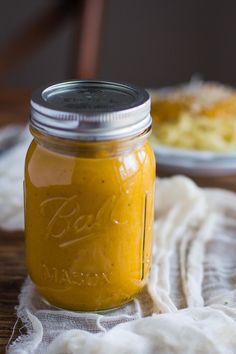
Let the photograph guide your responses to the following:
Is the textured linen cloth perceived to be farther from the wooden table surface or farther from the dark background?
the dark background

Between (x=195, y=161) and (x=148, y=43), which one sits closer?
(x=195, y=161)

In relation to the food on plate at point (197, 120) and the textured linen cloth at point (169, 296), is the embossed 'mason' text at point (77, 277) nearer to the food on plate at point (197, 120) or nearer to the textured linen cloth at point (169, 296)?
the textured linen cloth at point (169, 296)

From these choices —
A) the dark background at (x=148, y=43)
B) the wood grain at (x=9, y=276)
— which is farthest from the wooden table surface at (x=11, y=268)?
the dark background at (x=148, y=43)

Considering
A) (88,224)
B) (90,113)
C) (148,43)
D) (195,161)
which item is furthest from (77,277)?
(148,43)

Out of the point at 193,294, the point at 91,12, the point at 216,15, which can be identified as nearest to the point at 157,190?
the point at 193,294

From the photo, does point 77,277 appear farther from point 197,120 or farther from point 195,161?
point 197,120

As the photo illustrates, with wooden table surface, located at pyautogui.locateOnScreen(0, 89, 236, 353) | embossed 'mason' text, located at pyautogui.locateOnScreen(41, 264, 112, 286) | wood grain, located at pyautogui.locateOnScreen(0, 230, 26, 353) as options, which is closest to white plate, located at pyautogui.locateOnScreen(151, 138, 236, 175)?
wooden table surface, located at pyautogui.locateOnScreen(0, 89, 236, 353)
